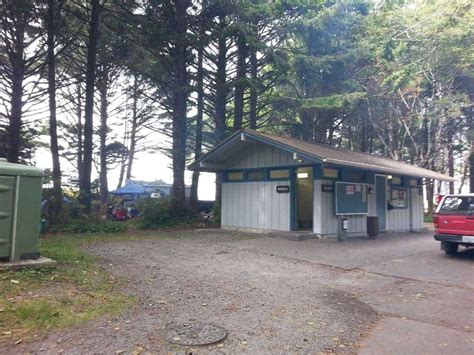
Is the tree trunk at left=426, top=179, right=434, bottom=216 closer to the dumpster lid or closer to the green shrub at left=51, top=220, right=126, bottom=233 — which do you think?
the green shrub at left=51, top=220, right=126, bottom=233

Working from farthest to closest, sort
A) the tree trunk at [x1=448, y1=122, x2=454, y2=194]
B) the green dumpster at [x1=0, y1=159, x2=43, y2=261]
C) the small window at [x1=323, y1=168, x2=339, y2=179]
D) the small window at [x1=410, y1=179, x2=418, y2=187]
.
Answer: the tree trunk at [x1=448, y1=122, x2=454, y2=194] → the small window at [x1=410, y1=179, x2=418, y2=187] → the small window at [x1=323, y1=168, x2=339, y2=179] → the green dumpster at [x1=0, y1=159, x2=43, y2=261]

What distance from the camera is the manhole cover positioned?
12.2ft

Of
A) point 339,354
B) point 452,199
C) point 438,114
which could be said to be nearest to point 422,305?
point 339,354

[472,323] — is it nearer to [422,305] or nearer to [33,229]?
[422,305]

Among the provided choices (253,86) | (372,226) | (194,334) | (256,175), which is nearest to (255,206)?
(256,175)

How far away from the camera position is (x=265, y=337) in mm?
3947

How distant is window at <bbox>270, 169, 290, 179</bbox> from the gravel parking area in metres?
3.75

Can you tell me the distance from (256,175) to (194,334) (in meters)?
10.6

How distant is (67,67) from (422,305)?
19.0 m

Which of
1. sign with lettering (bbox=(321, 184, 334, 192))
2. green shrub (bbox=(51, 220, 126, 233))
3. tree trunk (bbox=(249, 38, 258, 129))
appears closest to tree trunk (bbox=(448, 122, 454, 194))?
tree trunk (bbox=(249, 38, 258, 129))

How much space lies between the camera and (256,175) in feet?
47.0

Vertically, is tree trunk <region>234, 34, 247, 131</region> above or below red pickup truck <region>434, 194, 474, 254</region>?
A: above

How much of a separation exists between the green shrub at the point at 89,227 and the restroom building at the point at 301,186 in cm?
388

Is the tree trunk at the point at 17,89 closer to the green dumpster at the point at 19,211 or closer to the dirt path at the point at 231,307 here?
the dirt path at the point at 231,307
